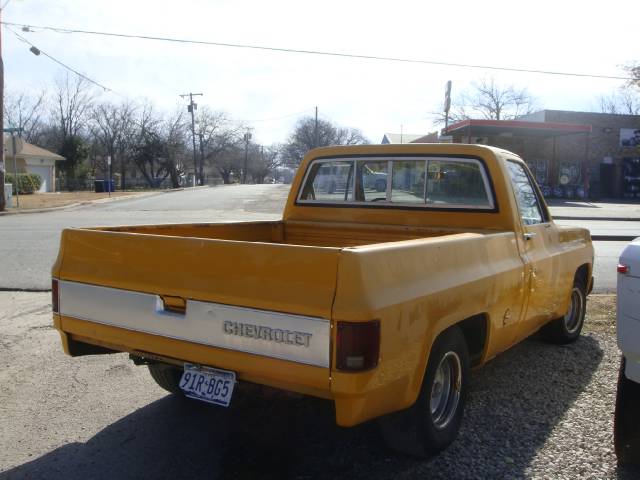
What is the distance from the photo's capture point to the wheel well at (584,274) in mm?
5530

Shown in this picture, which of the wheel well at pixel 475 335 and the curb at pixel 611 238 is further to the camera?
the curb at pixel 611 238

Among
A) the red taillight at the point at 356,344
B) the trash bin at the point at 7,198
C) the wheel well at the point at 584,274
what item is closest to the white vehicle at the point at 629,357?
the red taillight at the point at 356,344

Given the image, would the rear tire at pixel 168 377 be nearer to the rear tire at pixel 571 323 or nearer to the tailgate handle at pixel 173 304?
the tailgate handle at pixel 173 304

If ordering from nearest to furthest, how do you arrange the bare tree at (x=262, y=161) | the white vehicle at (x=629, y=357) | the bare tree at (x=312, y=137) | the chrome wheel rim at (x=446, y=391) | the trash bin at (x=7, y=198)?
the white vehicle at (x=629, y=357) < the chrome wheel rim at (x=446, y=391) < the trash bin at (x=7, y=198) < the bare tree at (x=312, y=137) < the bare tree at (x=262, y=161)

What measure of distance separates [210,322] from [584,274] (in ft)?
13.7

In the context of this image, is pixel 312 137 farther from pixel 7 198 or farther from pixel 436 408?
pixel 436 408

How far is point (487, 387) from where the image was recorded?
173 inches

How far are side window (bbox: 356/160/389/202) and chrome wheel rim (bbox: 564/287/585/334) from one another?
2158 mm

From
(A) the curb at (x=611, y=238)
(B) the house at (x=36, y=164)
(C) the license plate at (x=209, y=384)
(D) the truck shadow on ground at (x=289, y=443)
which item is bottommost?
(A) the curb at (x=611, y=238)

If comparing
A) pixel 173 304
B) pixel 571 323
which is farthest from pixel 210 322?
pixel 571 323

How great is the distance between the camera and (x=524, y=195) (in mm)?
4637

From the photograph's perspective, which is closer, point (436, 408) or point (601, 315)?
point (436, 408)

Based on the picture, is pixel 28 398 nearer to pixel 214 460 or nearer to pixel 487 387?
pixel 214 460

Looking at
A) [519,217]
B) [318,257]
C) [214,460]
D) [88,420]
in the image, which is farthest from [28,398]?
[519,217]
